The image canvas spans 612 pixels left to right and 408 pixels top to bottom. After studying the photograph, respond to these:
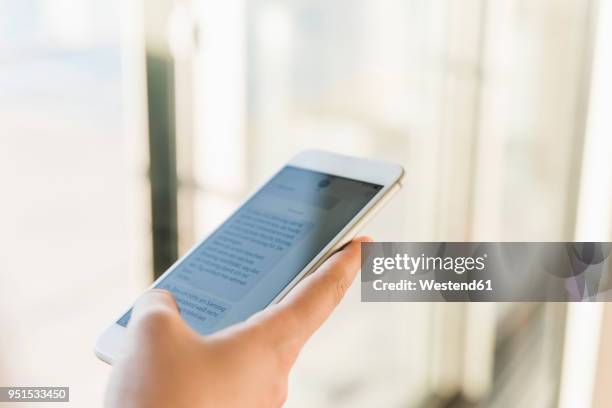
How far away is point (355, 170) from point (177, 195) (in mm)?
419

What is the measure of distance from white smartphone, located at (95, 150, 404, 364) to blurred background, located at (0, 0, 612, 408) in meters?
0.34

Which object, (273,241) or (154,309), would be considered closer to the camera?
(154,309)

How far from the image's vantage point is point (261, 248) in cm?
45

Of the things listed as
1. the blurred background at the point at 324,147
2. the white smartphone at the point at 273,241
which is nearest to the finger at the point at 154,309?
the white smartphone at the point at 273,241

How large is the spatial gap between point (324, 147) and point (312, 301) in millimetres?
586

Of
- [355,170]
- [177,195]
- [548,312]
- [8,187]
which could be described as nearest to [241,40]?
[177,195]

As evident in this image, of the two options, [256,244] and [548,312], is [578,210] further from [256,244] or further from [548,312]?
[256,244]

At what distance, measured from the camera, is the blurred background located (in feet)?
2.47

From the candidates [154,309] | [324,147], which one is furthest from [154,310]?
[324,147]

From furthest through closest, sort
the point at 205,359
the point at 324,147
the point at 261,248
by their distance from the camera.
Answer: the point at 324,147 < the point at 261,248 < the point at 205,359

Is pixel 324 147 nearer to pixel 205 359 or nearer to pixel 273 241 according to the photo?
pixel 273 241

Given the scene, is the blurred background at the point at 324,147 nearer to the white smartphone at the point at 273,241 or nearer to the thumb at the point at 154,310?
the white smartphone at the point at 273,241

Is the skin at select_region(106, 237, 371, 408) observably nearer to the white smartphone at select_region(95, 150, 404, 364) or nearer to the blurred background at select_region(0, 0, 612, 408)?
the white smartphone at select_region(95, 150, 404, 364)

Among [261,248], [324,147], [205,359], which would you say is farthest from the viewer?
[324,147]
